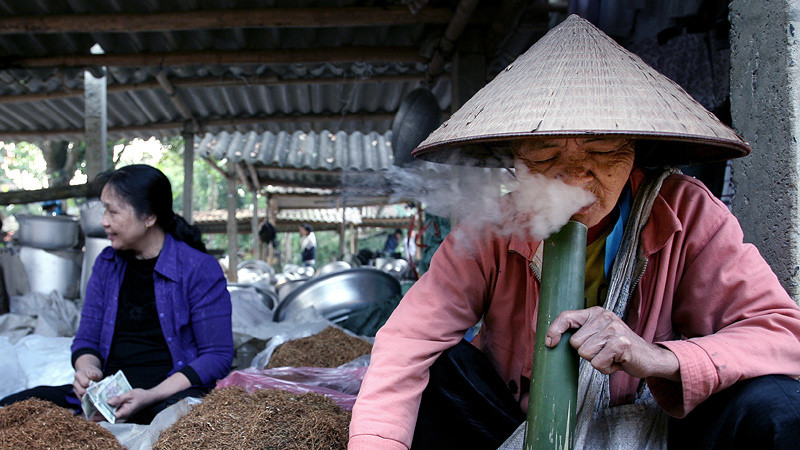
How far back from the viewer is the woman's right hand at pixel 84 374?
235cm

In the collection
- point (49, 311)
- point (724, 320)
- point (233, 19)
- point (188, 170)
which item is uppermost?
point (233, 19)

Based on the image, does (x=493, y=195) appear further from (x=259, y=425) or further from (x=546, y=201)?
(x=259, y=425)

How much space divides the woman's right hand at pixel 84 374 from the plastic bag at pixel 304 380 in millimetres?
504

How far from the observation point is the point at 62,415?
1.85m

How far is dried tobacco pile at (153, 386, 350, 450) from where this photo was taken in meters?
1.58

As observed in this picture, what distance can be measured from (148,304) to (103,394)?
18.2 inches

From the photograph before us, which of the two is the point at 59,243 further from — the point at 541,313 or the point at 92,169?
the point at 541,313

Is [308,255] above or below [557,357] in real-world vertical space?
below

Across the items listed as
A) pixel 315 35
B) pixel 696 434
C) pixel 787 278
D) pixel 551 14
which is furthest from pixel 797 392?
pixel 315 35

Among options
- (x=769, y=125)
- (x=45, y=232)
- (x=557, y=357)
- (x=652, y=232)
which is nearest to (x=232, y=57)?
(x=45, y=232)

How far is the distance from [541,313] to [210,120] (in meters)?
6.50

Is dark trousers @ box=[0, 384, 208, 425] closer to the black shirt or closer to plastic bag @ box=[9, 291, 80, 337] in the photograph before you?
the black shirt

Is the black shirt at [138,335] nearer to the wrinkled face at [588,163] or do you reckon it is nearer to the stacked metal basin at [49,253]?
the wrinkled face at [588,163]

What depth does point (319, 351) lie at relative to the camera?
2.91 meters
